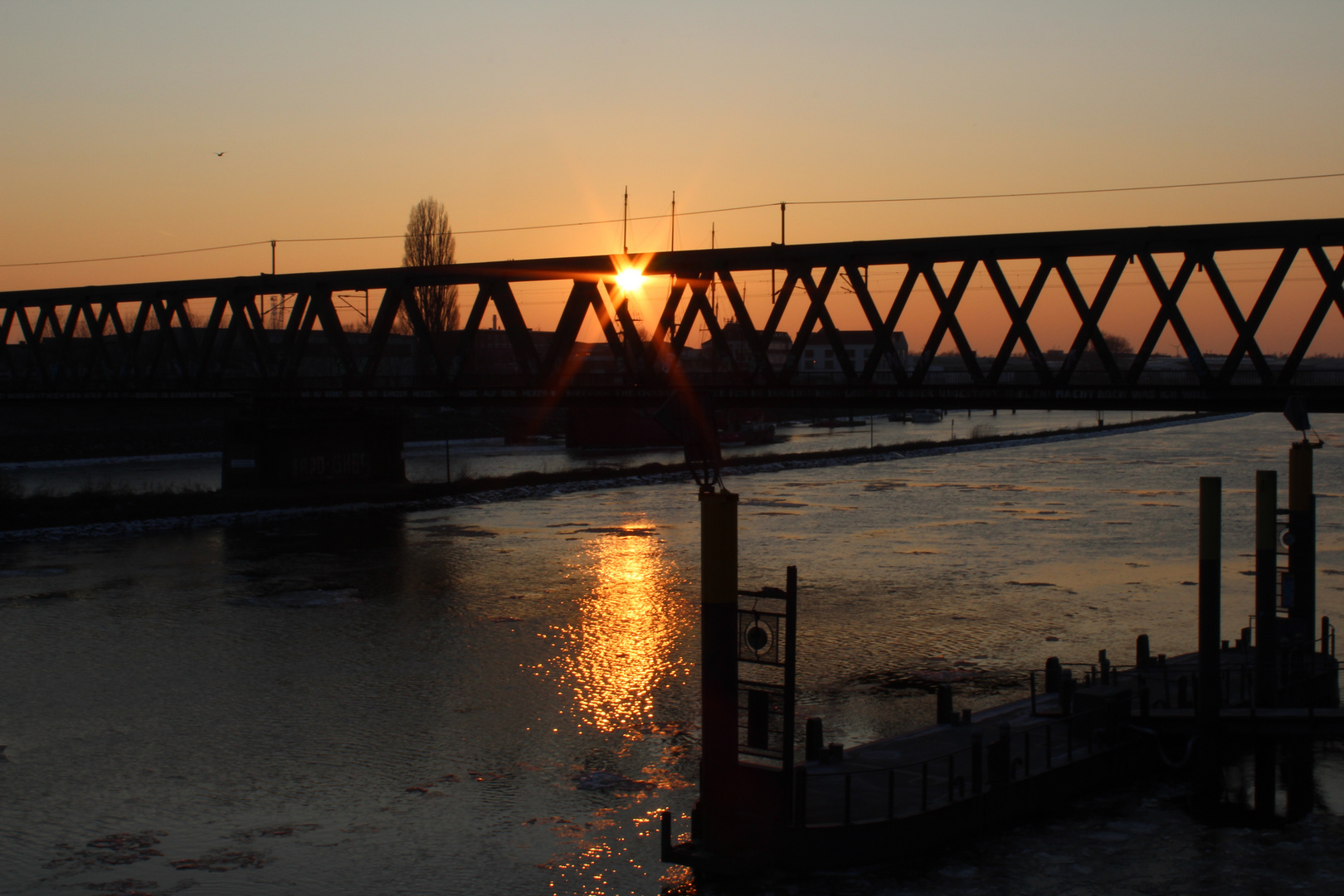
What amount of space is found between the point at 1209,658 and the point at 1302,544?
14.3 ft

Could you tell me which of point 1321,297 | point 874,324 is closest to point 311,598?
point 874,324

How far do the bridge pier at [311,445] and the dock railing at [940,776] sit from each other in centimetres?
4228

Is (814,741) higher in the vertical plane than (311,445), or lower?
lower

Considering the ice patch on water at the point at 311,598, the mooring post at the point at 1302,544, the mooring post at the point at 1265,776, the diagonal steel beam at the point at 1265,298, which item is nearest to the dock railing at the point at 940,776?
the mooring post at the point at 1265,776

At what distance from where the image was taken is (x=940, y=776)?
14883mm

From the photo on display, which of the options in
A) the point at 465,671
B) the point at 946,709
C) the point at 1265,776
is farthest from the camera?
the point at 465,671

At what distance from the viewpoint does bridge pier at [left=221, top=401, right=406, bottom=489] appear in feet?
180

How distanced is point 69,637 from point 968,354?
964 inches

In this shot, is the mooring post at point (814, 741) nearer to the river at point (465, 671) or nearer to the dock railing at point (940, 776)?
the dock railing at point (940, 776)

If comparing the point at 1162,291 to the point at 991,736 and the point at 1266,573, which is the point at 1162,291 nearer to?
the point at 1266,573

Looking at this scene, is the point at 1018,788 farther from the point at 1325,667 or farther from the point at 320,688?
the point at 320,688

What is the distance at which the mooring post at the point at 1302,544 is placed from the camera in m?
19.5

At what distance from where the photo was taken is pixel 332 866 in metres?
13.7

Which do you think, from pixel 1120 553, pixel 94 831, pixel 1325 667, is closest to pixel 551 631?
pixel 94 831
